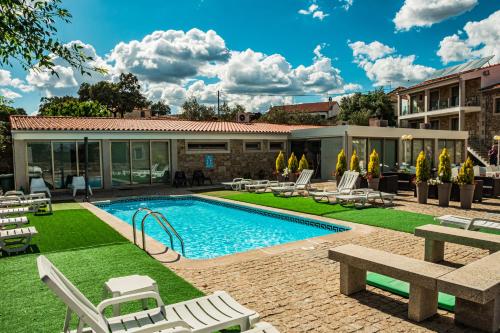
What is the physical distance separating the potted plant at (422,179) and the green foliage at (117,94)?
139ft

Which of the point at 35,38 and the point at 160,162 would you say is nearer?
the point at 35,38

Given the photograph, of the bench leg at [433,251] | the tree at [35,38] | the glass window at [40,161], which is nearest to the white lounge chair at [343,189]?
the bench leg at [433,251]

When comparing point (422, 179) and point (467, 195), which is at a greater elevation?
point (422, 179)

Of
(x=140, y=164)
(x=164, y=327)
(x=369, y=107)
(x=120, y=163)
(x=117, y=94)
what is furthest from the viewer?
(x=369, y=107)

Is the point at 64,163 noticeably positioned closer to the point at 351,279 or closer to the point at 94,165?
the point at 94,165

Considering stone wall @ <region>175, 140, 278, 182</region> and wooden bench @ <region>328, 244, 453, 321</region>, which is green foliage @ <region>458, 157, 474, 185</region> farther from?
stone wall @ <region>175, 140, 278, 182</region>

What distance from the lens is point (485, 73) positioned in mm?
31250

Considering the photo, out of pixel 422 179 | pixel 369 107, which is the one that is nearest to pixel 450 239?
pixel 422 179

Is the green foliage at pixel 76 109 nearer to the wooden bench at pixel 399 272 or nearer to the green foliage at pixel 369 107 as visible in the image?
the green foliage at pixel 369 107

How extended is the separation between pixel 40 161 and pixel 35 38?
646 inches

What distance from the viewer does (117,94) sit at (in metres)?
48.0

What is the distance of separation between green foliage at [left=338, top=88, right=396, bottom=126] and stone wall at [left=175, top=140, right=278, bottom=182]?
30284 mm

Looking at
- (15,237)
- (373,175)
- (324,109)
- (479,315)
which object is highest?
(324,109)

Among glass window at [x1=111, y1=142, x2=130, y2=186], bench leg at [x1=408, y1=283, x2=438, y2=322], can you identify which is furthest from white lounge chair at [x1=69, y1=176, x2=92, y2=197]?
bench leg at [x1=408, y1=283, x2=438, y2=322]
